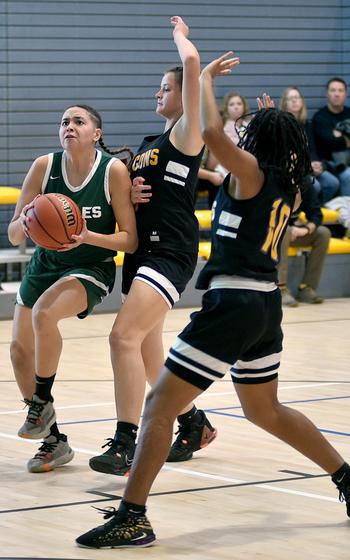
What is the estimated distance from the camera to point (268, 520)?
444 centimetres

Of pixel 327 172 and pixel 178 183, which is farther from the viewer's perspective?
pixel 327 172

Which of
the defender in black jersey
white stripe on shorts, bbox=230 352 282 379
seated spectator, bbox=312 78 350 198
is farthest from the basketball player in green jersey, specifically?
seated spectator, bbox=312 78 350 198

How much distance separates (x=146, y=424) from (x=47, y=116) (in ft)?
28.8

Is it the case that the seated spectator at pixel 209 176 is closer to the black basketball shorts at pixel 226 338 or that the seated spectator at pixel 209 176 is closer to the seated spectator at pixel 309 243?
the seated spectator at pixel 309 243

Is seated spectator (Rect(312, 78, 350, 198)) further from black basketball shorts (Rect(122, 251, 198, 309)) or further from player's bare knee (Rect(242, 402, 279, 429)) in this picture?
player's bare knee (Rect(242, 402, 279, 429))

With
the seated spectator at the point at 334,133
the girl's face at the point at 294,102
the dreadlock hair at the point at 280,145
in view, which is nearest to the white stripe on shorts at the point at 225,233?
the dreadlock hair at the point at 280,145

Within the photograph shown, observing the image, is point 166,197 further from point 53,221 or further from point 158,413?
point 158,413

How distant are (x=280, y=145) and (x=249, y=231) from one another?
0.34m

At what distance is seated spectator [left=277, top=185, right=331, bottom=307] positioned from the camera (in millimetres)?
11773

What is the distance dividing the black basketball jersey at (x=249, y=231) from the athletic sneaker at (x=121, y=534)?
91cm

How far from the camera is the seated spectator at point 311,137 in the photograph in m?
12.5

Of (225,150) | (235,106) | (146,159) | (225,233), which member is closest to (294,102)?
(235,106)

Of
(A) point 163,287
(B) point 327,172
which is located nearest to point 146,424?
(A) point 163,287

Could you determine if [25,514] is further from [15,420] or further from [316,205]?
[316,205]
